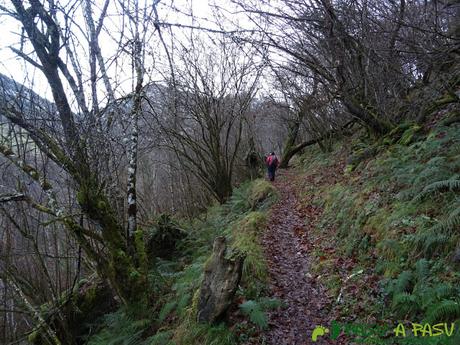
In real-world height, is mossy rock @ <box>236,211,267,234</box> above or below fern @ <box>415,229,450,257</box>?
above

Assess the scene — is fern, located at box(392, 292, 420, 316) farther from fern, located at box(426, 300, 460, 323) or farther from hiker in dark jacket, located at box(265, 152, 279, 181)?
hiker in dark jacket, located at box(265, 152, 279, 181)

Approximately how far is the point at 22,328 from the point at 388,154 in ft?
37.9

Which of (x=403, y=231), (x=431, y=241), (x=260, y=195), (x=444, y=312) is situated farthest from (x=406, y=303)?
(x=260, y=195)

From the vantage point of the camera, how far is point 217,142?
11.6 meters

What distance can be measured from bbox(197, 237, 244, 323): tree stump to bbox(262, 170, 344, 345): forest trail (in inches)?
28.3

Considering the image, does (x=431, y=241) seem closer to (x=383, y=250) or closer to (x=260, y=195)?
(x=383, y=250)

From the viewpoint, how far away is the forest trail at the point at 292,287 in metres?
4.26

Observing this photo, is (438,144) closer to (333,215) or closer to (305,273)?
(333,215)

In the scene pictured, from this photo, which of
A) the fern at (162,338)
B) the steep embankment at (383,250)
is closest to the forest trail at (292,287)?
the steep embankment at (383,250)

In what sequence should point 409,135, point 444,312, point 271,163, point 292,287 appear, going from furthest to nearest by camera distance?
1. point 271,163
2. point 409,135
3. point 292,287
4. point 444,312

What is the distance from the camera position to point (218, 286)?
4621mm

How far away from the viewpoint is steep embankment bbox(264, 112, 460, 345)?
3760 millimetres

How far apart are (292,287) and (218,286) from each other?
147 centimetres

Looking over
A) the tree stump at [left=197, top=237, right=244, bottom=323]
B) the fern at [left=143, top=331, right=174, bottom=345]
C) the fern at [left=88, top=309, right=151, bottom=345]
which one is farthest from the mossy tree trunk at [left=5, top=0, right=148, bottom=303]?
the tree stump at [left=197, top=237, right=244, bottom=323]
